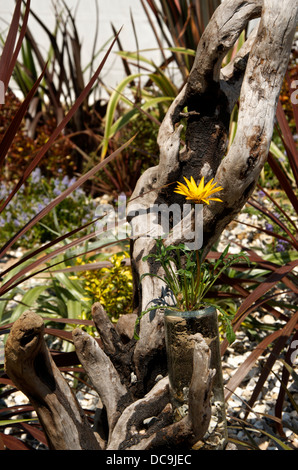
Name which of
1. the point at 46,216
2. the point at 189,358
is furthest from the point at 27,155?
the point at 189,358

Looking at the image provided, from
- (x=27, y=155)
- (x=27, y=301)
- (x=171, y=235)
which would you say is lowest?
(x=27, y=301)

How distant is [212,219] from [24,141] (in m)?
3.37

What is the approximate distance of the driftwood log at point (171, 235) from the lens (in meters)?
1.20

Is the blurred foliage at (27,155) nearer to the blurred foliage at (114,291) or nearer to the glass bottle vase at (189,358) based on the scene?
the blurred foliage at (114,291)

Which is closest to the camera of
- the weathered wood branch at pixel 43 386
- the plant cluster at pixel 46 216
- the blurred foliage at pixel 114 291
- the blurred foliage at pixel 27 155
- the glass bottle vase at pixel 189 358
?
the weathered wood branch at pixel 43 386

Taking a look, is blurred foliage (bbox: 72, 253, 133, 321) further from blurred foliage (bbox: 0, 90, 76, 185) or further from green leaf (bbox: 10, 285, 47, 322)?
blurred foliage (bbox: 0, 90, 76, 185)

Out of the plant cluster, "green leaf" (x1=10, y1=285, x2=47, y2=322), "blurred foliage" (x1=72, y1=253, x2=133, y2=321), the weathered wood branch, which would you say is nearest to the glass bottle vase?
the weathered wood branch

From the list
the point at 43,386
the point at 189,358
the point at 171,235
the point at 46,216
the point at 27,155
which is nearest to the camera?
the point at 43,386

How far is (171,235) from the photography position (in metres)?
1.62

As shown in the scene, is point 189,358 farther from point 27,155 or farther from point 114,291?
point 27,155

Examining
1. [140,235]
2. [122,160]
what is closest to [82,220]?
[122,160]

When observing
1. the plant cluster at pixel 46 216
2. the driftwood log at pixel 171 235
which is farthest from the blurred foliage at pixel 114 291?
the plant cluster at pixel 46 216
